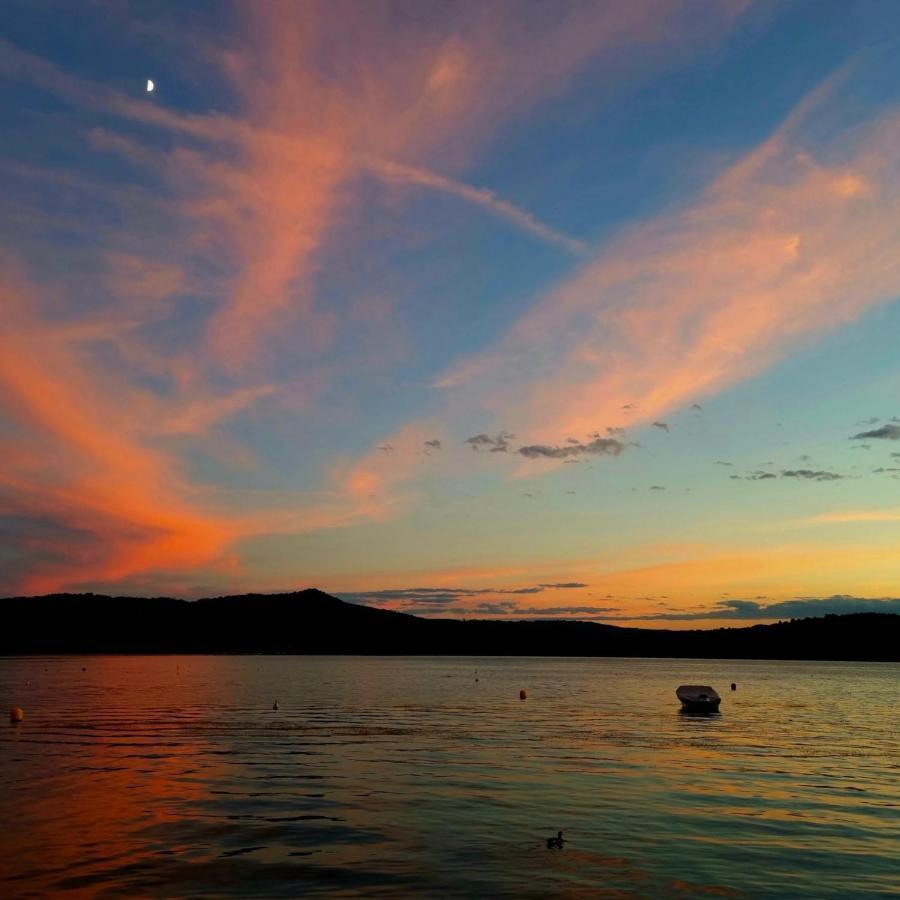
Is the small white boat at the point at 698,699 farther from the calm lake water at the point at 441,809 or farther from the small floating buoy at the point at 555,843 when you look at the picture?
the small floating buoy at the point at 555,843

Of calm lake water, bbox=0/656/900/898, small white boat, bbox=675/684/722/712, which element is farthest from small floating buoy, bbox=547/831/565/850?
small white boat, bbox=675/684/722/712

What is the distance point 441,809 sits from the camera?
3666 cm

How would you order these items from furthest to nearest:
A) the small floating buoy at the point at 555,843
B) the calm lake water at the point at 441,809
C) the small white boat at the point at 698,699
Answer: the small white boat at the point at 698,699 → the small floating buoy at the point at 555,843 → the calm lake water at the point at 441,809

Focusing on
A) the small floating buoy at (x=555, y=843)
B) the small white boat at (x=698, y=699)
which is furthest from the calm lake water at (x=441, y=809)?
the small white boat at (x=698, y=699)

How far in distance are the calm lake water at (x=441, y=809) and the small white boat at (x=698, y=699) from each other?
73.3ft

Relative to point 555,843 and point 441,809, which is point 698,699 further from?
point 555,843

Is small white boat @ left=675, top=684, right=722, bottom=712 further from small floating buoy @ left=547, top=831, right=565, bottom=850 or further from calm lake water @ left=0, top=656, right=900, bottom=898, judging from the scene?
small floating buoy @ left=547, top=831, right=565, bottom=850

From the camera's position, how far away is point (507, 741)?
6438 centimetres

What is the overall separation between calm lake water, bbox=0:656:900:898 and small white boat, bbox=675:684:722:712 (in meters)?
22.3

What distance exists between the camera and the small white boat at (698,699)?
101 m

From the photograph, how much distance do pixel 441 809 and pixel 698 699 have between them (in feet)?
238

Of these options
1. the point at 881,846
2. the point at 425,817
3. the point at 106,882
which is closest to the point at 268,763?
the point at 425,817

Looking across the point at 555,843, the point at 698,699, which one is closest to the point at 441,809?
the point at 555,843

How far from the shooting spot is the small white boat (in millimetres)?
101188
